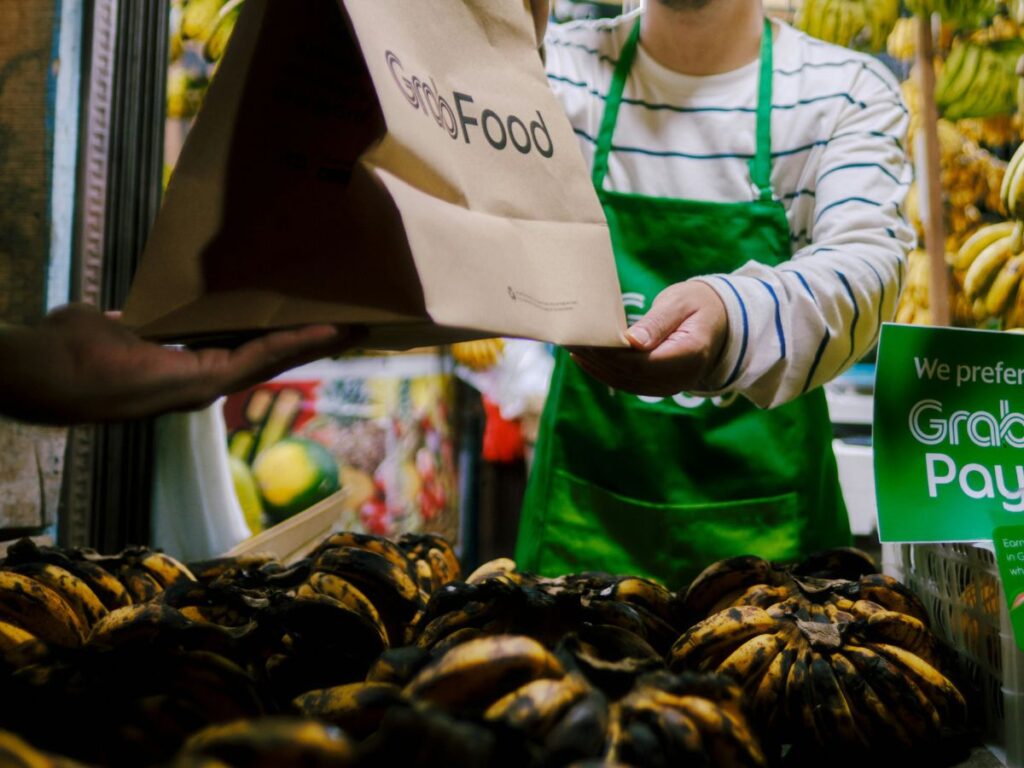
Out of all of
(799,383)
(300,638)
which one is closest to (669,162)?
(799,383)

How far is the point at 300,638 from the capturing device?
0.79 m

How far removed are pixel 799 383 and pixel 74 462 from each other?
1459mm

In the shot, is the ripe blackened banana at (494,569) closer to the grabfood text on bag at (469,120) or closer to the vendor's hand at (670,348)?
the vendor's hand at (670,348)

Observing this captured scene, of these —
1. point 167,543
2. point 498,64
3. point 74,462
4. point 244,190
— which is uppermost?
point 498,64

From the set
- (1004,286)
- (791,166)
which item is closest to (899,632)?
(791,166)

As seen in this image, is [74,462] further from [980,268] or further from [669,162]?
[980,268]

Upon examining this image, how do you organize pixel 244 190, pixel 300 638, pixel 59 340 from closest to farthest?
pixel 59 340
pixel 300 638
pixel 244 190

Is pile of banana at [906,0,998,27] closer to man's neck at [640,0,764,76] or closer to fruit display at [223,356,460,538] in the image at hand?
man's neck at [640,0,764,76]

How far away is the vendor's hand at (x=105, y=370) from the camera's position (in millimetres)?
648

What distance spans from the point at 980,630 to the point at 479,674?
64cm

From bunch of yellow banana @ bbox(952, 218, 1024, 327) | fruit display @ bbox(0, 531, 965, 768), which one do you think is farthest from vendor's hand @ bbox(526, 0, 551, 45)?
bunch of yellow banana @ bbox(952, 218, 1024, 327)

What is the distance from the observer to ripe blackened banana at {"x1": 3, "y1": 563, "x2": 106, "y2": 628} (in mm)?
926

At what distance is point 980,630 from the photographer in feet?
3.14

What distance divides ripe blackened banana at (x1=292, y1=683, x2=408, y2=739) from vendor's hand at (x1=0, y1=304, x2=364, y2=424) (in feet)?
0.82
